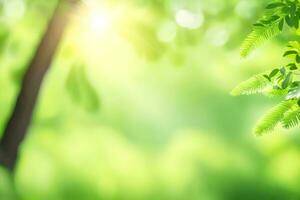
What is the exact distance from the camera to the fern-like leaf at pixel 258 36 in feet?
9.11

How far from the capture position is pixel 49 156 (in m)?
10.8

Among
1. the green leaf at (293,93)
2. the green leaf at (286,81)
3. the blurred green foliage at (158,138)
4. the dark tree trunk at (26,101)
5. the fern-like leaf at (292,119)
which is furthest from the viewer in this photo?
the blurred green foliage at (158,138)

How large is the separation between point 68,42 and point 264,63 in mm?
4724

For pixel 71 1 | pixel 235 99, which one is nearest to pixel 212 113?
pixel 235 99

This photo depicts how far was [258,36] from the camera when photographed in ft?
9.19

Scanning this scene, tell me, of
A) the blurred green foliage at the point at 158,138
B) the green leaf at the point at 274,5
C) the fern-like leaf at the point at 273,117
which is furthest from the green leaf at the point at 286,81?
the blurred green foliage at the point at 158,138

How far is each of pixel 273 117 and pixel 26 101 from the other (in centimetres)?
347

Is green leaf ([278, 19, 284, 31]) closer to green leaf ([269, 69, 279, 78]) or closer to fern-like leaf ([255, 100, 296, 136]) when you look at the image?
green leaf ([269, 69, 279, 78])

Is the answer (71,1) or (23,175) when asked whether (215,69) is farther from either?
(71,1)

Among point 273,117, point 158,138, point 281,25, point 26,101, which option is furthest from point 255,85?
point 158,138

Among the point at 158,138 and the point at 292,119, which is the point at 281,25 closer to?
the point at 292,119

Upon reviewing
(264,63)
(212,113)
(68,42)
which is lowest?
(68,42)

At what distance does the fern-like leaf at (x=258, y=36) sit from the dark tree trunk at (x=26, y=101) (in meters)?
3.33

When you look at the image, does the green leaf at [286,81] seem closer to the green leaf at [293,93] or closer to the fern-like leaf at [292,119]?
the green leaf at [293,93]
